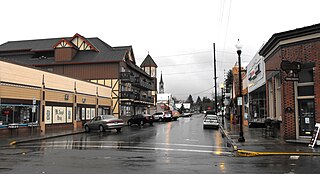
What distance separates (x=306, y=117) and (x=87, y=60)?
37.7 m

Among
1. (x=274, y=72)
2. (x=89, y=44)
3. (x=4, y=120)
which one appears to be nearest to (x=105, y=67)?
(x=89, y=44)

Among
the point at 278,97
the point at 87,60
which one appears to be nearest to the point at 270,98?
the point at 278,97

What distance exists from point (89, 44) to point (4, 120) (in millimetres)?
29360

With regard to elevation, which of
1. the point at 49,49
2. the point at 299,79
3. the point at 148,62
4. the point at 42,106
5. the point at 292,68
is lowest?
the point at 42,106

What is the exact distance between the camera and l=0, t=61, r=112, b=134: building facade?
75.6 ft

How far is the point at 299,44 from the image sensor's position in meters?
16.4

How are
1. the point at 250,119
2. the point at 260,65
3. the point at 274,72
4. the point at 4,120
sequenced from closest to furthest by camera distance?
1. the point at 274,72
2. the point at 4,120
3. the point at 260,65
4. the point at 250,119

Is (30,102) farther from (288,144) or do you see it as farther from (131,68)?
(131,68)

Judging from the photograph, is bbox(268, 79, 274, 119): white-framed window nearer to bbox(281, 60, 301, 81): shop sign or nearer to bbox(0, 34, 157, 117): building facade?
bbox(281, 60, 301, 81): shop sign

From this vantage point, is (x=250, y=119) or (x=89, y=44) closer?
(x=250, y=119)

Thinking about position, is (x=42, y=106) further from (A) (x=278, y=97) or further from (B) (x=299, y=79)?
(B) (x=299, y=79)

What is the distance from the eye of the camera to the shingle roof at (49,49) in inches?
1924

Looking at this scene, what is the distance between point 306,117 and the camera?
1655 cm

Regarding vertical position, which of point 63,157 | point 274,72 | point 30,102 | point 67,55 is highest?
point 67,55
